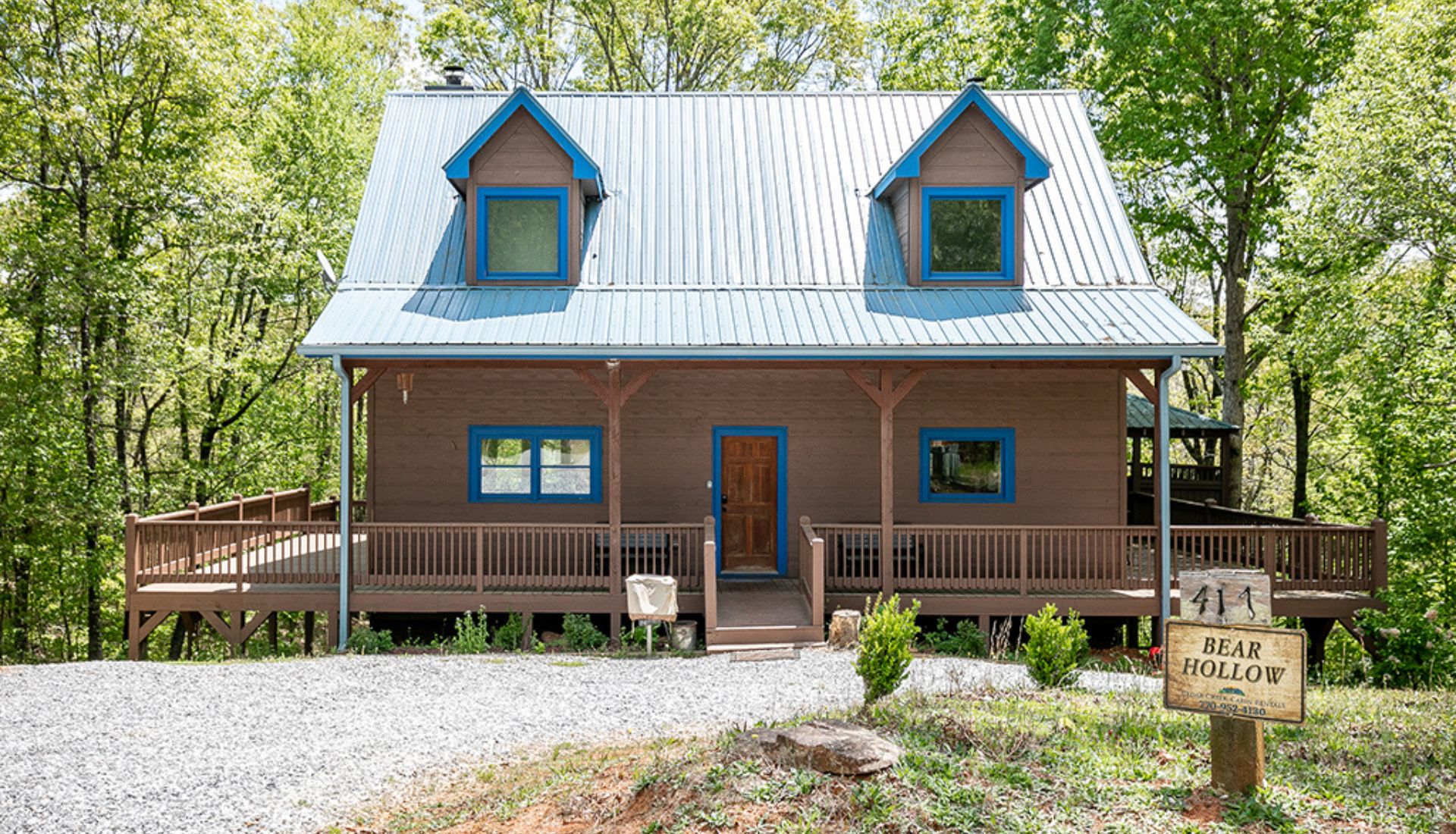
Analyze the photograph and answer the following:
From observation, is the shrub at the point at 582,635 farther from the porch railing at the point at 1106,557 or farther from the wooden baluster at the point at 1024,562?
the wooden baluster at the point at 1024,562

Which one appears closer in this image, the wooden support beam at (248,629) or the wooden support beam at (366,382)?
the wooden support beam at (366,382)

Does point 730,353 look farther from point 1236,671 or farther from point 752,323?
point 1236,671

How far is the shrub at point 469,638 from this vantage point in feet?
36.9

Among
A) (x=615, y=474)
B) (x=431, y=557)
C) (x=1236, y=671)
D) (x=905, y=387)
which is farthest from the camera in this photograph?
(x=431, y=557)

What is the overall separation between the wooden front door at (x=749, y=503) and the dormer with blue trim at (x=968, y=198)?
3.46 metres

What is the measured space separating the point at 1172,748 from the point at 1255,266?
1798 cm

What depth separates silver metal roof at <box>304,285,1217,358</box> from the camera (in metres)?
11.5

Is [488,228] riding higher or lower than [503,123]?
lower

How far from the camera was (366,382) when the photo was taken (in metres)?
11.9

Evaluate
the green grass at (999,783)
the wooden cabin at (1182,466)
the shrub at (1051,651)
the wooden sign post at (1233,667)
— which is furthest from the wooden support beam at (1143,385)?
the wooden sign post at (1233,667)

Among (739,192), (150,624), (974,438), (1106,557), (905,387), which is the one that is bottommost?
(150,624)

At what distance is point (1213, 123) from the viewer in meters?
21.3

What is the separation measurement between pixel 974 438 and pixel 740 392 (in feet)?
11.6

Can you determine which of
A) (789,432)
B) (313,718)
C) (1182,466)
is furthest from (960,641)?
(1182,466)
